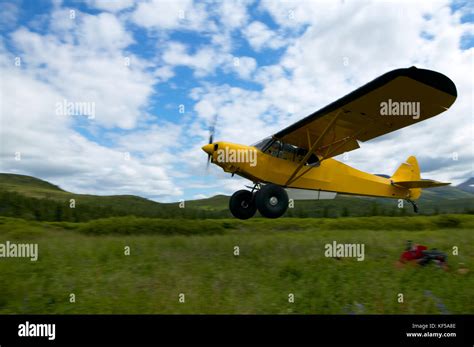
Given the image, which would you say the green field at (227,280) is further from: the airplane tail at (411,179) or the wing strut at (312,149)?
the airplane tail at (411,179)

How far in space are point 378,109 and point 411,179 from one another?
31.1 feet

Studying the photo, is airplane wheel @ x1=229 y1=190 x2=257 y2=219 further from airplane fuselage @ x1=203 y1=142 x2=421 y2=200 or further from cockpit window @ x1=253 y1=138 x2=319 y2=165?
cockpit window @ x1=253 y1=138 x2=319 y2=165

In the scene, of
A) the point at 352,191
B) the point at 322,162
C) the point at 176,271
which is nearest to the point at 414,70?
the point at 322,162

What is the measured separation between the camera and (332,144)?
11961mm

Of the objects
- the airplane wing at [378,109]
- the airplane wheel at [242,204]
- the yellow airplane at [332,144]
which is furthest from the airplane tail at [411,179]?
the airplane wheel at [242,204]

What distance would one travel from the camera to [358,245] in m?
9.26

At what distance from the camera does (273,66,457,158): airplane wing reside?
8539 mm

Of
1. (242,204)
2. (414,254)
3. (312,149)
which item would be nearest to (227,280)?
(414,254)

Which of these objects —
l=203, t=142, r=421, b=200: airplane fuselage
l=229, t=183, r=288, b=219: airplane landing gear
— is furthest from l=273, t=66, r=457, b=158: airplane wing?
l=229, t=183, r=288, b=219: airplane landing gear

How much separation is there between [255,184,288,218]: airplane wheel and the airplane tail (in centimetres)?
785

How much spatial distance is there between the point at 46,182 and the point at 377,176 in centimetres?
17952

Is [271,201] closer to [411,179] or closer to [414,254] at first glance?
[414,254]
